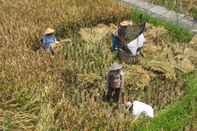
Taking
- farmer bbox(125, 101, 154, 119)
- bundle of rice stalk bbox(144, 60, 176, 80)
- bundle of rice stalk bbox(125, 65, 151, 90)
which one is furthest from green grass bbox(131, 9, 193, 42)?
farmer bbox(125, 101, 154, 119)

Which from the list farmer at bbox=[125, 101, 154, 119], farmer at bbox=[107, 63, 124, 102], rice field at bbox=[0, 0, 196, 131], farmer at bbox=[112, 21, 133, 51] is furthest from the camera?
farmer at bbox=[112, 21, 133, 51]

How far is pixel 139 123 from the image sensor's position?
9281 millimetres

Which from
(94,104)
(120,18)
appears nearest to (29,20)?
(120,18)

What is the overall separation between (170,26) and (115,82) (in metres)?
4.50

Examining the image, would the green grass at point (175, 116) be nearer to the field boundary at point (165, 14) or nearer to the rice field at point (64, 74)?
the rice field at point (64, 74)

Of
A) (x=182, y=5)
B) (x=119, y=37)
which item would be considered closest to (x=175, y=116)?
(x=119, y=37)

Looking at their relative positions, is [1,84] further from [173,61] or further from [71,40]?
[173,61]

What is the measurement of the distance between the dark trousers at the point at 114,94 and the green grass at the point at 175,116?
0.91m

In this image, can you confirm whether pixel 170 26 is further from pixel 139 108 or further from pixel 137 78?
pixel 139 108

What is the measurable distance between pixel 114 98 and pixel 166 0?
20.5ft

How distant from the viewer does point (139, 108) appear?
9984 mm

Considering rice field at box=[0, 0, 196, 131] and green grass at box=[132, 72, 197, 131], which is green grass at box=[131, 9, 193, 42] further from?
green grass at box=[132, 72, 197, 131]

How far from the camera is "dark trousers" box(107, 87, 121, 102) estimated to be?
10.1m

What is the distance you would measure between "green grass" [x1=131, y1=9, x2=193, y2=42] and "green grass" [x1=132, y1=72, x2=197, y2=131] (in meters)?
2.78
